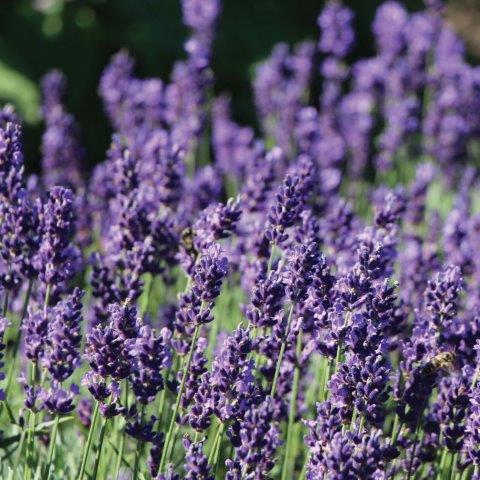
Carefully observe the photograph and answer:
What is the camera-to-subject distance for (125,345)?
2.54m

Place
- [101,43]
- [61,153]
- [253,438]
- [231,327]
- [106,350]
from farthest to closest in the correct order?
[101,43] < [61,153] < [231,327] < [106,350] < [253,438]

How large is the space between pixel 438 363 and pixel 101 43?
577 centimetres

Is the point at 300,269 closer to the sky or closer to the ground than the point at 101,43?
closer to the ground

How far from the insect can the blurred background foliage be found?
16.4 ft

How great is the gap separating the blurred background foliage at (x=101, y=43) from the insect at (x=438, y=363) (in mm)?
5008

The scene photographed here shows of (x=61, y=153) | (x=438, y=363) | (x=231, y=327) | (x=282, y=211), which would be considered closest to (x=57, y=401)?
(x=282, y=211)

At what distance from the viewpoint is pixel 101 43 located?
26.4 ft

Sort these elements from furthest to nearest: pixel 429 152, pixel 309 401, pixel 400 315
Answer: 1. pixel 429 152
2. pixel 309 401
3. pixel 400 315

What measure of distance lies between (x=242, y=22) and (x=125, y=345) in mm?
5786

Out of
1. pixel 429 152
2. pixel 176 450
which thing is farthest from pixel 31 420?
pixel 429 152

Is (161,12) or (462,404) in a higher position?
(161,12)

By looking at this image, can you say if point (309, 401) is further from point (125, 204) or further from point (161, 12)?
point (161, 12)

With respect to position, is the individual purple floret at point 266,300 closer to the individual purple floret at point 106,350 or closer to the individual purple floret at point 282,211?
the individual purple floret at point 282,211

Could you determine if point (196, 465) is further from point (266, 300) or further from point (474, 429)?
point (474, 429)
